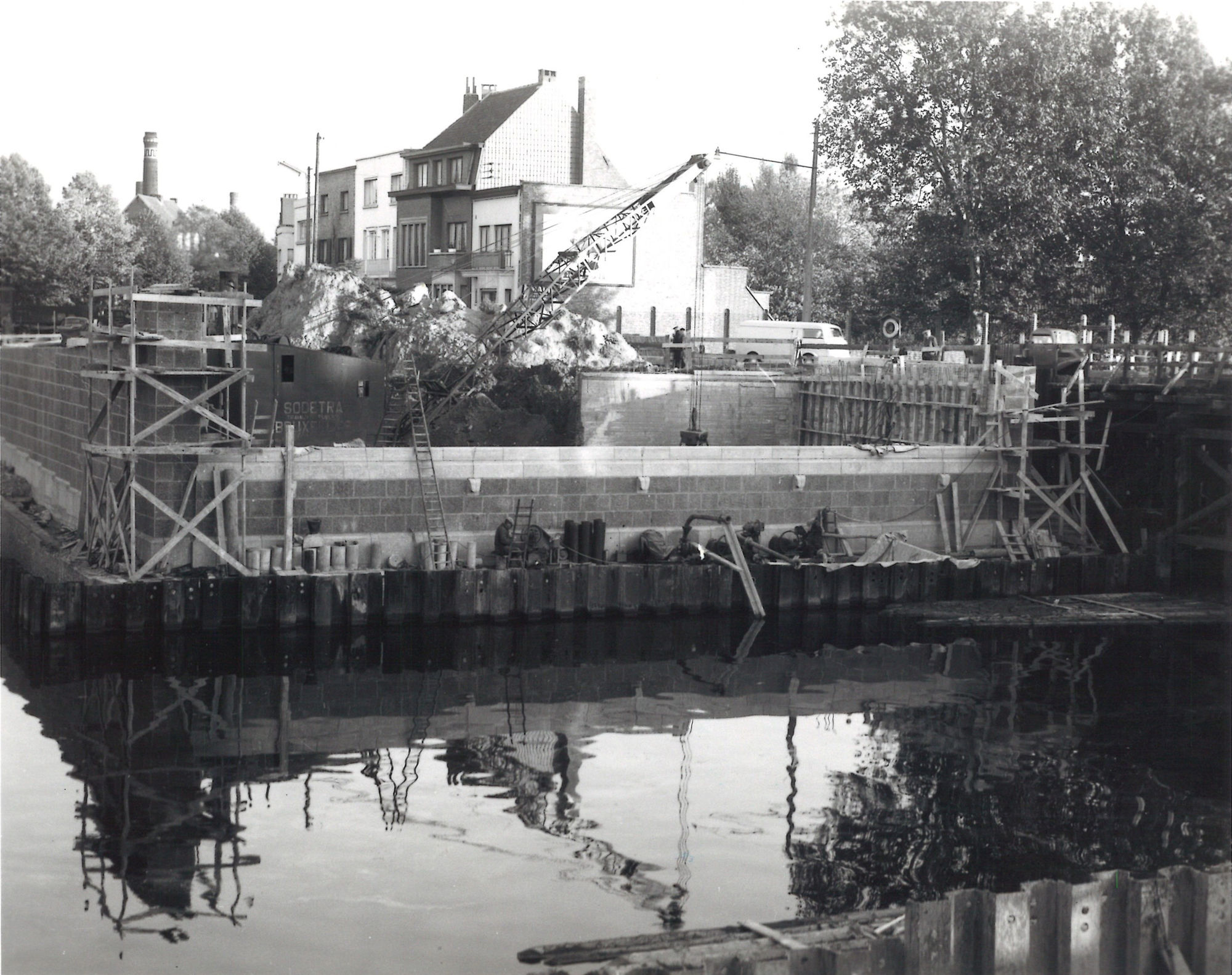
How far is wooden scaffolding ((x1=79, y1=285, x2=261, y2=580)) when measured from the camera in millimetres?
26609

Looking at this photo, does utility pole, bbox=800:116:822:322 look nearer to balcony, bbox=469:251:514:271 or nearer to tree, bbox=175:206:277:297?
balcony, bbox=469:251:514:271

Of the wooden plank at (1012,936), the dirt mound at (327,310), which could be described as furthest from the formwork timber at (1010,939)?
the dirt mound at (327,310)

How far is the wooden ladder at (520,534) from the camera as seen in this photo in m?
29.6

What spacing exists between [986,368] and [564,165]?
125 ft

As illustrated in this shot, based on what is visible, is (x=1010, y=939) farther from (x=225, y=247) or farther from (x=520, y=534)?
(x=225, y=247)

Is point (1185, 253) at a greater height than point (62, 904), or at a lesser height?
greater

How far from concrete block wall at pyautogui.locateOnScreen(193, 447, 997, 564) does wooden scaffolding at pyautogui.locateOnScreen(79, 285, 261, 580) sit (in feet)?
1.66

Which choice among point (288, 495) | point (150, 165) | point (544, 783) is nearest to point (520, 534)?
point (288, 495)

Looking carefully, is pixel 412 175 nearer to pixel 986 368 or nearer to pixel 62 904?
pixel 986 368

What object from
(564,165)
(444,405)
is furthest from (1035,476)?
(564,165)

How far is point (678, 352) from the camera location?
4628 cm

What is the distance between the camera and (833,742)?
21.5 meters

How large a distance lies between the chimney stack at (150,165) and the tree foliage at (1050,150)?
77.1 m

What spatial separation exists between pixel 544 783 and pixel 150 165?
110191 mm
